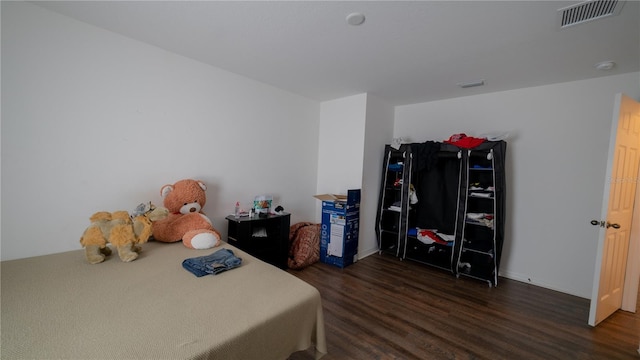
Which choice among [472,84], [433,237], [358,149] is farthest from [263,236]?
[472,84]

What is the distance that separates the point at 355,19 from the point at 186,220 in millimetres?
2196

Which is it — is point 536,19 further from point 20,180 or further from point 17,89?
point 20,180

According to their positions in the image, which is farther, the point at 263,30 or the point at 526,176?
the point at 526,176

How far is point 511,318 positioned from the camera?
2.28m

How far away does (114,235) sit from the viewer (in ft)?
5.79

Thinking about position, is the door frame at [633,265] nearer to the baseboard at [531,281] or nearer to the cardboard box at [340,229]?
the baseboard at [531,281]

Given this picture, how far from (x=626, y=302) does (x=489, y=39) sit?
2919 millimetres

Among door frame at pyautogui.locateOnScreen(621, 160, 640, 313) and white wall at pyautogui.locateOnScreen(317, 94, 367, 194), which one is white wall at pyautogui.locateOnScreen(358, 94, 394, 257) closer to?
white wall at pyautogui.locateOnScreen(317, 94, 367, 194)

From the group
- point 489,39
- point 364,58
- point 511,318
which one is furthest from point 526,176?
point 364,58

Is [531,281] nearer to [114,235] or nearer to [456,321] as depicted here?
[456,321]

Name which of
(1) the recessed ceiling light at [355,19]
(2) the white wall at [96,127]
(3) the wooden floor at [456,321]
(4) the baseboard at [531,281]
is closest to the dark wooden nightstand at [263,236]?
(2) the white wall at [96,127]

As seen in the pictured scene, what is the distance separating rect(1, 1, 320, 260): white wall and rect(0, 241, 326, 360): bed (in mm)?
437

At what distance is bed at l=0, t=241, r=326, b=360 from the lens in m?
0.96

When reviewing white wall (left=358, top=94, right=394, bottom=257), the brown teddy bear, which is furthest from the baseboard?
the brown teddy bear
